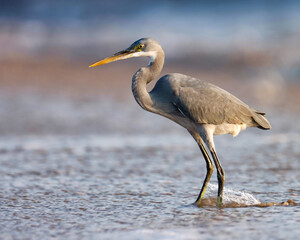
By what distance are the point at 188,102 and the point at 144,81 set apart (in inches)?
17.1

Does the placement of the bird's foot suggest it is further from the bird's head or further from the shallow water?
the bird's head

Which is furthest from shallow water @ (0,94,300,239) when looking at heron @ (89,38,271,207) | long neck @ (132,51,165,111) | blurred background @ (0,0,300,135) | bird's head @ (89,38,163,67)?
bird's head @ (89,38,163,67)

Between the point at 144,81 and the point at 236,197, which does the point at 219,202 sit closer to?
the point at 236,197

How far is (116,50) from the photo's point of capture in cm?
1927

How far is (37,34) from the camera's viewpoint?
→ 22922 mm

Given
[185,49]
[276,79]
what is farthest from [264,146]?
[185,49]

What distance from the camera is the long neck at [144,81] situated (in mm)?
5367

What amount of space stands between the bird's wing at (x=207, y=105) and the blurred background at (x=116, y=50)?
12.6 feet

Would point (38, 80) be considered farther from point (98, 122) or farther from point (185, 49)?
point (185, 49)

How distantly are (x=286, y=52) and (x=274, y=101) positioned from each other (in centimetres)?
584

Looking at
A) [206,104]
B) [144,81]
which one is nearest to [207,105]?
[206,104]

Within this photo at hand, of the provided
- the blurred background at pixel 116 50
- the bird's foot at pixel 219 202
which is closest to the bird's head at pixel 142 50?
the bird's foot at pixel 219 202

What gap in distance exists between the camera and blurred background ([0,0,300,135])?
10.7 m

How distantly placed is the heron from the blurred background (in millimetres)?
3802
